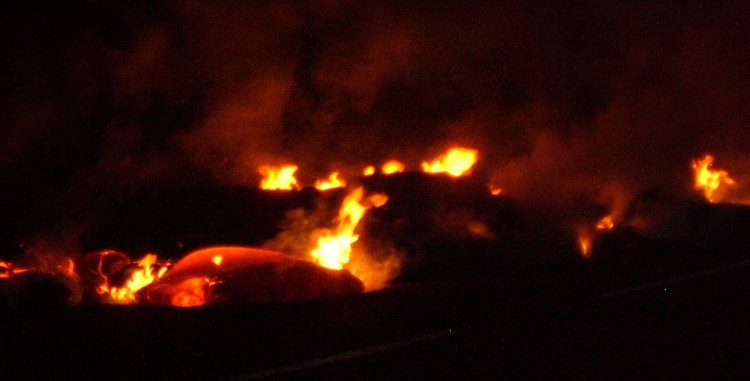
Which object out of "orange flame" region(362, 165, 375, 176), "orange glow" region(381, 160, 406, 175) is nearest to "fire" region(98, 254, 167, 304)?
"orange flame" region(362, 165, 375, 176)

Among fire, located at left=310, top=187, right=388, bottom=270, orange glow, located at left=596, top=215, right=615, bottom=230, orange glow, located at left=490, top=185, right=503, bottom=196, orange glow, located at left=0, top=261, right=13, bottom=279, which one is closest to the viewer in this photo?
orange glow, located at left=0, top=261, right=13, bottom=279

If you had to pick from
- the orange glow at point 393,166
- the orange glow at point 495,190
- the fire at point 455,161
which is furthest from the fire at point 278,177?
the orange glow at point 495,190

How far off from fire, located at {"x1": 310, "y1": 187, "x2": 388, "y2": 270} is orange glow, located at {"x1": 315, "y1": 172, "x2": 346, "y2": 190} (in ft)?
2.20

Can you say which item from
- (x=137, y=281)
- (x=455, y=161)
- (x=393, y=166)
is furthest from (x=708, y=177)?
(x=137, y=281)

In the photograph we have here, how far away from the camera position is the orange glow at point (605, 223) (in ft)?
51.2

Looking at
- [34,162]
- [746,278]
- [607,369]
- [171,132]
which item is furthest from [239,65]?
[607,369]

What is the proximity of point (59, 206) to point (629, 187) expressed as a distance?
38.0 feet

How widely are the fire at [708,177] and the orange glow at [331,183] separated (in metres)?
9.29

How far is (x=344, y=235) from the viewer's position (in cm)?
1205

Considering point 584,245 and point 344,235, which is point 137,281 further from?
point 584,245

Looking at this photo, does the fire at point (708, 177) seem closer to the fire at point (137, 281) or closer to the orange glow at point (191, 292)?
the fire at point (137, 281)

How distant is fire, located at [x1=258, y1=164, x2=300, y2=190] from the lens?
14.0 metres

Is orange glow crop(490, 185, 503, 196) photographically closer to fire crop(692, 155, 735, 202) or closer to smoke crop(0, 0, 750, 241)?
smoke crop(0, 0, 750, 241)

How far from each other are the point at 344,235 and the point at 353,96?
13.4 feet
